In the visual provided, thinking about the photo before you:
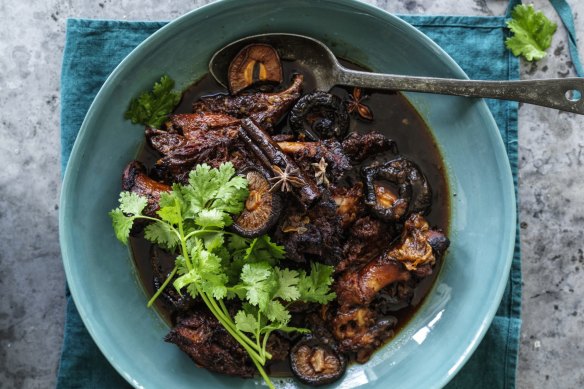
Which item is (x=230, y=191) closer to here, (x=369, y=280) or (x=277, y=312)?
(x=277, y=312)

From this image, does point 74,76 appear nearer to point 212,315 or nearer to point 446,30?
point 212,315

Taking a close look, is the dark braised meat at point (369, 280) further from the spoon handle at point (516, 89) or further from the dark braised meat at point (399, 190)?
the spoon handle at point (516, 89)

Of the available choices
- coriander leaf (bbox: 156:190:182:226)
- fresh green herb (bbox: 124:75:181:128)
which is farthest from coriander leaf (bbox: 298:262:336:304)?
fresh green herb (bbox: 124:75:181:128)

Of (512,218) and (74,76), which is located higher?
(74,76)

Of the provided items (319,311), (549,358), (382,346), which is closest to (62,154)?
(319,311)

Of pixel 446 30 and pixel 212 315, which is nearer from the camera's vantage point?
pixel 212 315

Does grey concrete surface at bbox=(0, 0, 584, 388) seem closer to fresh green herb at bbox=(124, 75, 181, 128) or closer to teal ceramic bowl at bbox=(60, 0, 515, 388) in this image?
teal ceramic bowl at bbox=(60, 0, 515, 388)
